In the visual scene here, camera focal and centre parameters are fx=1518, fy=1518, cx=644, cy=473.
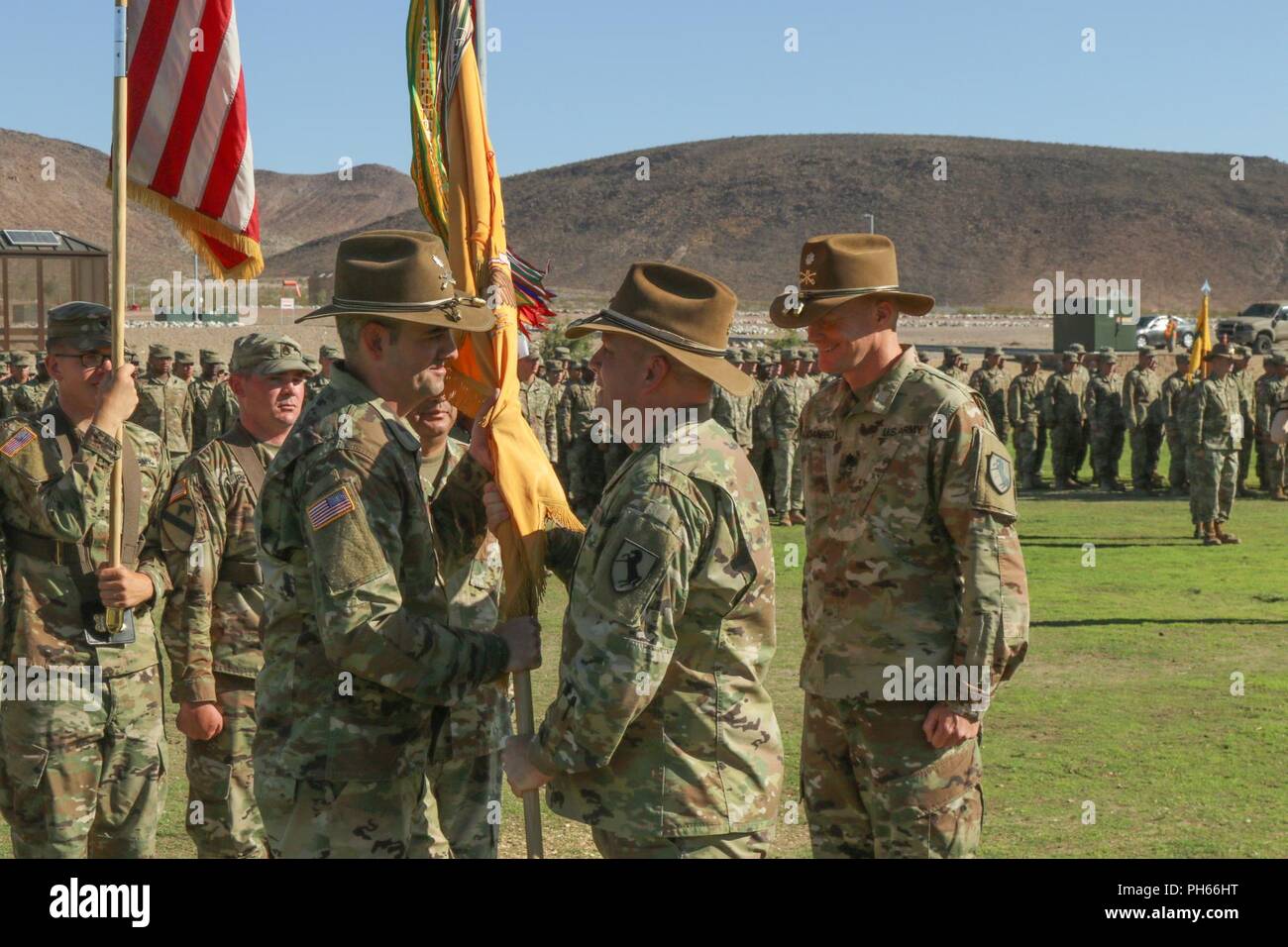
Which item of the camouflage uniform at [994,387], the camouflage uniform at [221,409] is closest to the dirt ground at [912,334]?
the camouflage uniform at [221,409]

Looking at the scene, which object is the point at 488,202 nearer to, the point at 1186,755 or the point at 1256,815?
the point at 1256,815

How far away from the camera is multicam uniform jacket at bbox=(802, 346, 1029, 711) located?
4.60m

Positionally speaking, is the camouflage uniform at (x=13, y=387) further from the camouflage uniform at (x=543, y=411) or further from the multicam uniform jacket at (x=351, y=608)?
the multicam uniform jacket at (x=351, y=608)

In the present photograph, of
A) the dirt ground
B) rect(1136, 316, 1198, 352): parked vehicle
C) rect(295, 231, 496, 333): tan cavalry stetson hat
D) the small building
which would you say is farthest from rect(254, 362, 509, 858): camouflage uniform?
rect(1136, 316, 1198, 352): parked vehicle

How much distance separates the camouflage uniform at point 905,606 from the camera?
4617mm

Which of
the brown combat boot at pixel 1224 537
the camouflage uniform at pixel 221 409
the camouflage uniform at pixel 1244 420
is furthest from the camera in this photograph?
the camouflage uniform at pixel 1244 420

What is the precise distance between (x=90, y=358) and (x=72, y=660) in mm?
1057

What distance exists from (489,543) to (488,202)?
1.06 metres

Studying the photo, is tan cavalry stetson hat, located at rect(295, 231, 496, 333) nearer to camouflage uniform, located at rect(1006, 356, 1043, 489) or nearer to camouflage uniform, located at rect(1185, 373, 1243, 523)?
camouflage uniform, located at rect(1185, 373, 1243, 523)

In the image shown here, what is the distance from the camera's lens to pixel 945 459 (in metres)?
4.71

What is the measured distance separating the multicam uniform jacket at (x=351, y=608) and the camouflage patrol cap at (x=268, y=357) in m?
1.56

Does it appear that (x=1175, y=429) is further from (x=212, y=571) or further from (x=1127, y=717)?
(x=212, y=571)

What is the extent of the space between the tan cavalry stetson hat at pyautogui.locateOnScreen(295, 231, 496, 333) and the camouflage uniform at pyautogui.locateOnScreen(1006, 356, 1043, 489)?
70.6 feet

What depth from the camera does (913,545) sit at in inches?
189
